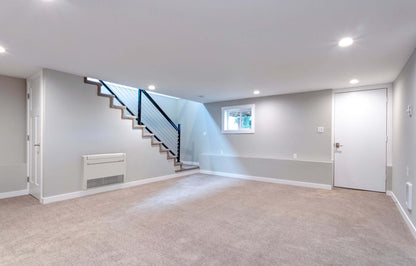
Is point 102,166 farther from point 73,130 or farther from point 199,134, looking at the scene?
point 199,134

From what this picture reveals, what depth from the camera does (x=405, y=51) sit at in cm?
276

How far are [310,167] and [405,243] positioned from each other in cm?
269

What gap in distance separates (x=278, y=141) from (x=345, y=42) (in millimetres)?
3393

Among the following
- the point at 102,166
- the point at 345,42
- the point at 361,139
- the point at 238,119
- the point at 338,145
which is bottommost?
the point at 102,166

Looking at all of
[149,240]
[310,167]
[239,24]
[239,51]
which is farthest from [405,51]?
[149,240]

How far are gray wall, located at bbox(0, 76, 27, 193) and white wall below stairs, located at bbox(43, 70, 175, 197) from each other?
1.01m

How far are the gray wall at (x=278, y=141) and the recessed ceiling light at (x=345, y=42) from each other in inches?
105

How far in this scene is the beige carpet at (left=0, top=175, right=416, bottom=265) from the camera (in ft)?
6.88

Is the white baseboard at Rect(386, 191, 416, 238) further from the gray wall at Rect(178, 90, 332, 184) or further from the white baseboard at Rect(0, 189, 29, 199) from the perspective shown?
the white baseboard at Rect(0, 189, 29, 199)

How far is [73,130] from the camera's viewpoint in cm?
402

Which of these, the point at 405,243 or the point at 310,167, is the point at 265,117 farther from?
the point at 405,243

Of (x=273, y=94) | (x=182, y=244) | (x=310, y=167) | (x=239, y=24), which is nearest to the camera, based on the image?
(x=239, y=24)

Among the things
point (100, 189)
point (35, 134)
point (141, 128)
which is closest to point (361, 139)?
point (141, 128)

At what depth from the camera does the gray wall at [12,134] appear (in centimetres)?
407
